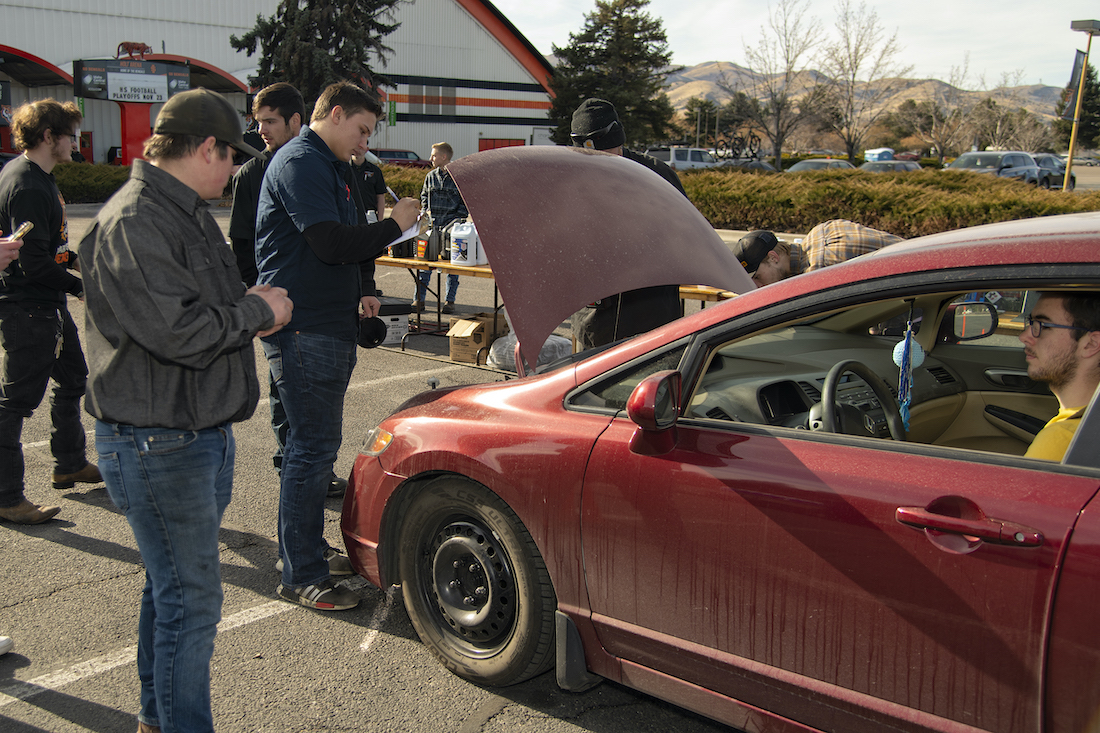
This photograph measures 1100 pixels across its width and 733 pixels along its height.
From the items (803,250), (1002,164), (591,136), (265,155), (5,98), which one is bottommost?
(803,250)

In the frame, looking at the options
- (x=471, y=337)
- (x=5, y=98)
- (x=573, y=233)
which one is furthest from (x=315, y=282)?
(x=5, y=98)

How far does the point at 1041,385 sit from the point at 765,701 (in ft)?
5.97

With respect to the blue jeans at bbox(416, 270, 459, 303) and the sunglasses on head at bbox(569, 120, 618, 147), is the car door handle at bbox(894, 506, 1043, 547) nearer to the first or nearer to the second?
the sunglasses on head at bbox(569, 120, 618, 147)

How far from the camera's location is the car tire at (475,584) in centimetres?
266

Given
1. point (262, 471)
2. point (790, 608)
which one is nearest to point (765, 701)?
point (790, 608)

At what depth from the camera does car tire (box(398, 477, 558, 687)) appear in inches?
105

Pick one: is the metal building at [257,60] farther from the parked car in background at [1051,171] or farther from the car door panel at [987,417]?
the car door panel at [987,417]

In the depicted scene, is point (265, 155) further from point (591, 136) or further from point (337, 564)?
point (337, 564)

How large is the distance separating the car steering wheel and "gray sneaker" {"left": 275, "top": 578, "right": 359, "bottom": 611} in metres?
2.04

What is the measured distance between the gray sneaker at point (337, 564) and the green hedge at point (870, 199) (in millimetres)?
12573

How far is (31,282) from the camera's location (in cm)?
396

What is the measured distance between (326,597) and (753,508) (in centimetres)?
198

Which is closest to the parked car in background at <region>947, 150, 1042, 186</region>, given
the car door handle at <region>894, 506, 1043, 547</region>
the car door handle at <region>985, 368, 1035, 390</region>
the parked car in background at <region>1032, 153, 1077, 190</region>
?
the parked car in background at <region>1032, 153, 1077, 190</region>

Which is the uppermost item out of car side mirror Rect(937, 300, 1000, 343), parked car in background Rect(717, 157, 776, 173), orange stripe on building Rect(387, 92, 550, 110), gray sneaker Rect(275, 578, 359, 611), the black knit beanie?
orange stripe on building Rect(387, 92, 550, 110)
